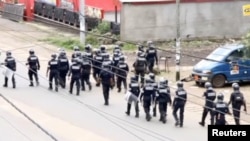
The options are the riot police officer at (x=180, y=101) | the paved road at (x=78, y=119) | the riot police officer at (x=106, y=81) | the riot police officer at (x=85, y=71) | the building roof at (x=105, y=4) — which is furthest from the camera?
the building roof at (x=105, y=4)

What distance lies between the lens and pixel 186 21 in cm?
3353

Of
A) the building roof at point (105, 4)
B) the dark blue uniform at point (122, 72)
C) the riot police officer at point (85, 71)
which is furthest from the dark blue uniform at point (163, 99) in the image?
the building roof at point (105, 4)

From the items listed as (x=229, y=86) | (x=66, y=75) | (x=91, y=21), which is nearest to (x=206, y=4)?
(x=91, y=21)

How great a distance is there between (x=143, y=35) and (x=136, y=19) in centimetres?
85

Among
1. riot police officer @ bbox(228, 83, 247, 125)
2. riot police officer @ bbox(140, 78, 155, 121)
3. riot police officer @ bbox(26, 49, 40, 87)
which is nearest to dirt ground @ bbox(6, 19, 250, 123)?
riot police officer @ bbox(228, 83, 247, 125)

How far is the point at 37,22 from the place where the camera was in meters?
41.4

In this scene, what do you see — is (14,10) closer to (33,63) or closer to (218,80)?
(33,63)

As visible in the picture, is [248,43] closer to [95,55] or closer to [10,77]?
[95,55]

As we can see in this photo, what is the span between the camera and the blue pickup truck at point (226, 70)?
23969 millimetres

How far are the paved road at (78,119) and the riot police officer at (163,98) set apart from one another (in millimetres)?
365

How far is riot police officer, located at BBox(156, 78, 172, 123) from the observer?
19.0 m

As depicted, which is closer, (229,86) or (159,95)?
(159,95)

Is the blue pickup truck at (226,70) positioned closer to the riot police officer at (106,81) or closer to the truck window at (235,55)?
the truck window at (235,55)

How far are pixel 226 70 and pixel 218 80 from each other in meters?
0.45
